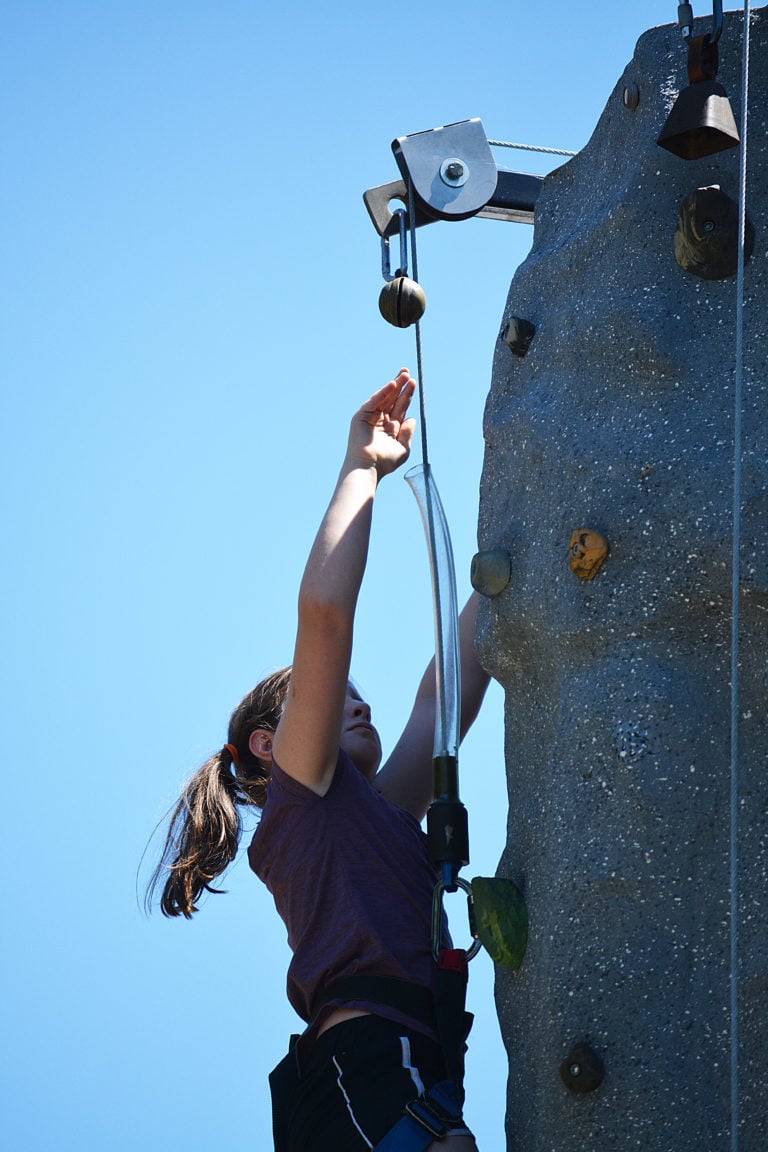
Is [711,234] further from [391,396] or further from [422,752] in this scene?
[422,752]

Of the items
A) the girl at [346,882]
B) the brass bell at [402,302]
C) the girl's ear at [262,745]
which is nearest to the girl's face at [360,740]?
the girl at [346,882]

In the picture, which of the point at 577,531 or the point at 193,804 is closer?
the point at 577,531

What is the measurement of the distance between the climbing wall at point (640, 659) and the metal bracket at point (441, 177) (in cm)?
39

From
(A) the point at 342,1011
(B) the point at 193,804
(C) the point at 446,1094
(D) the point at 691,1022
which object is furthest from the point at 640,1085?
(B) the point at 193,804

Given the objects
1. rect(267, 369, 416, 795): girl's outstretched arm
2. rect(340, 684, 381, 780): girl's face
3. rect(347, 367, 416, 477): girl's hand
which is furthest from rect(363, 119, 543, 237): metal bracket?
rect(340, 684, 381, 780): girl's face

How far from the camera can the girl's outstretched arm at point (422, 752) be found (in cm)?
267

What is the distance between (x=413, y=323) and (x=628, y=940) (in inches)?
40.8

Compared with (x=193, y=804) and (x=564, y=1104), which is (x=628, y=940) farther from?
(x=193, y=804)

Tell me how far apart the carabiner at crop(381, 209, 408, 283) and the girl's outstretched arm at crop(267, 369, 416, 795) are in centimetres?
33

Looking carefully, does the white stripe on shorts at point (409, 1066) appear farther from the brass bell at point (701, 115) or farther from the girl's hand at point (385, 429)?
the brass bell at point (701, 115)

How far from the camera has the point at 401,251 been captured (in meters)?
2.57

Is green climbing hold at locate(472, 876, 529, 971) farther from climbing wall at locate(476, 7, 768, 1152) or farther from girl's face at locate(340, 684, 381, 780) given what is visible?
girl's face at locate(340, 684, 381, 780)

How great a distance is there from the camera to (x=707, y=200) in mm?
2043

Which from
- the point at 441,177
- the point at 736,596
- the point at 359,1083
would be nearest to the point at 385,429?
the point at 441,177
